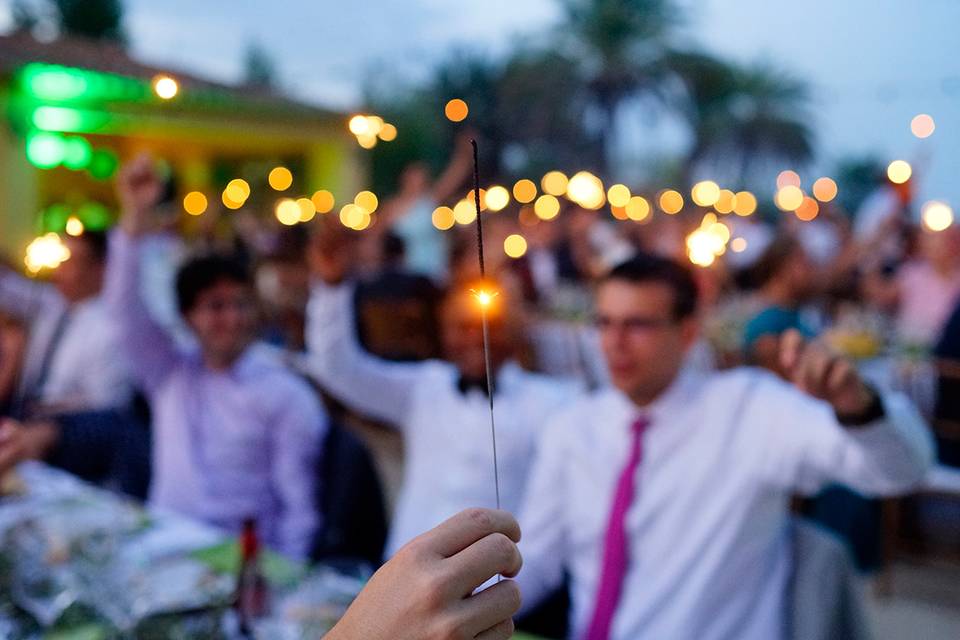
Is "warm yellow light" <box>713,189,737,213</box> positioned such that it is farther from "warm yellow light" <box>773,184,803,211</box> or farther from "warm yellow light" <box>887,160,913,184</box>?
"warm yellow light" <box>887,160,913,184</box>

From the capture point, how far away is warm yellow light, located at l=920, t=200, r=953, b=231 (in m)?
5.90

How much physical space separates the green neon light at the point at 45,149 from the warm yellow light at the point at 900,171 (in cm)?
1025

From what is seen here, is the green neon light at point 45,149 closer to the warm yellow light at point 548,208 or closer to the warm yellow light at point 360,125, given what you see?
the warm yellow light at point 548,208

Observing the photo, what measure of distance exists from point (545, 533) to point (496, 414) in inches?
22.9

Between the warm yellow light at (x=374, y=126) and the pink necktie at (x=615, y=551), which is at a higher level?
the warm yellow light at (x=374, y=126)

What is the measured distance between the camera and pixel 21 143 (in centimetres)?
1161

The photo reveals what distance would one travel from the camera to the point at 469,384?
3.12 m

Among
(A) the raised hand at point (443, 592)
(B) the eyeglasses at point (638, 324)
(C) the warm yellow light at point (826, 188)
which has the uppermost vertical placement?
(C) the warm yellow light at point (826, 188)

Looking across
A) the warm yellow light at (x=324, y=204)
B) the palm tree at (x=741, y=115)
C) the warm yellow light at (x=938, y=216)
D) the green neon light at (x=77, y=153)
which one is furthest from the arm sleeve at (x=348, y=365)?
the palm tree at (x=741, y=115)

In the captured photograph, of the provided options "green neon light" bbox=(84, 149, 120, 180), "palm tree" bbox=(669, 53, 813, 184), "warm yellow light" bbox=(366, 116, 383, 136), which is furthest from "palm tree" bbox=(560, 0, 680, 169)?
"warm yellow light" bbox=(366, 116, 383, 136)

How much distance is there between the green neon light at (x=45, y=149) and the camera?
11.9 m

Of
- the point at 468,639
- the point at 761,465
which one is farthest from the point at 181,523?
the point at 468,639

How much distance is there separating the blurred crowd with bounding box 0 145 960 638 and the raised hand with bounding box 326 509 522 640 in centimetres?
116

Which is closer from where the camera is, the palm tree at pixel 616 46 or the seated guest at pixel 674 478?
the seated guest at pixel 674 478
